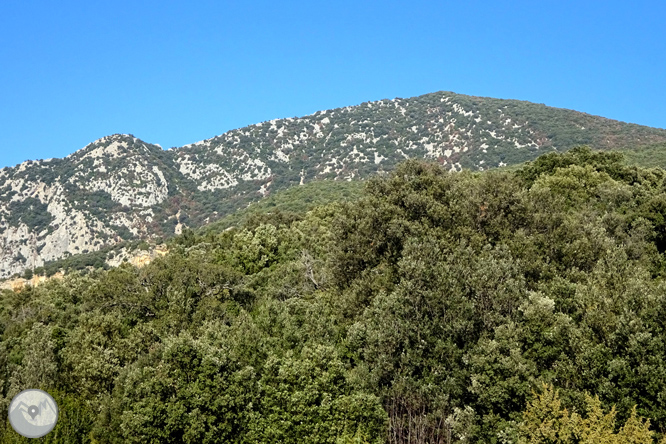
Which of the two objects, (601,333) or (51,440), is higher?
(601,333)

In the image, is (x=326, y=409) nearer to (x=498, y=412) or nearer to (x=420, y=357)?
(x=420, y=357)

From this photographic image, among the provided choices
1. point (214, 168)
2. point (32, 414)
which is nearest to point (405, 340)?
point (32, 414)

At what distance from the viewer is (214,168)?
18912cm

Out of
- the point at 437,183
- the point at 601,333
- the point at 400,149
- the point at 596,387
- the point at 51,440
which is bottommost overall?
the point at 51,440

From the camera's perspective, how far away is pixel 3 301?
2670 inches

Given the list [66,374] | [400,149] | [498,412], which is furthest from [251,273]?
[400,149]

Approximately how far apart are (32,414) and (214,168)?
614 feet

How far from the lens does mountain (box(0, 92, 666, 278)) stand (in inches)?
5655

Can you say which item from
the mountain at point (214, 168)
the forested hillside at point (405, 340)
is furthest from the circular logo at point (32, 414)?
the mountain at point (214, 168)

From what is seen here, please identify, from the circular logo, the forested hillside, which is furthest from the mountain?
the circular logo

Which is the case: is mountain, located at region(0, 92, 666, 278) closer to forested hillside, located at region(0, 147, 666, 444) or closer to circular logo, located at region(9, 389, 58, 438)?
forested hillside, located at region(0, 147, 666, 444)

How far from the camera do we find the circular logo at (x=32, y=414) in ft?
22.3

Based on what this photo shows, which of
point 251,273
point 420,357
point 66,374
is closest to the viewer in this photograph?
point 420,357

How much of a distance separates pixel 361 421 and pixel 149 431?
412 inches
